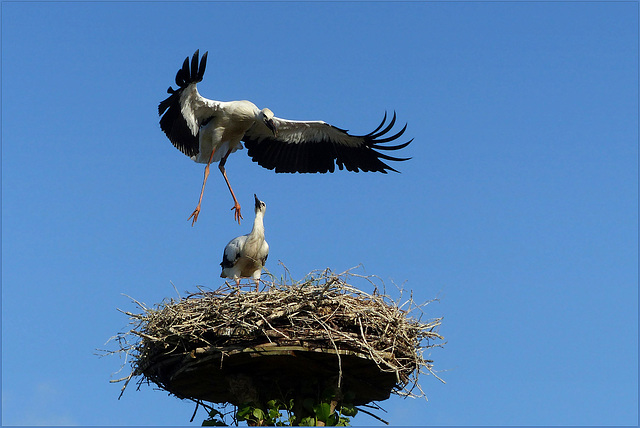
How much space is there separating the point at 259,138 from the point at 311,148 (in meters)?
0.79

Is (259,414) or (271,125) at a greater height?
(271,125)

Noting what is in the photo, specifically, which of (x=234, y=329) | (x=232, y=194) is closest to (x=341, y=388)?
(x=234, y=329)

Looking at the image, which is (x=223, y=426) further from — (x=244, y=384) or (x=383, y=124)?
(x=383, y=124)

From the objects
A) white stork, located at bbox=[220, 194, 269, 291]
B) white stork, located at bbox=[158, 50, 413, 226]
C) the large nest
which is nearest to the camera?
the large nest

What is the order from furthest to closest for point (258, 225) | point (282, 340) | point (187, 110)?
point (187, 110) → point (258, 225) → point (282, 340)

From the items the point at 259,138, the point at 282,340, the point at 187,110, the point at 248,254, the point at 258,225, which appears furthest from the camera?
the point at 259,138

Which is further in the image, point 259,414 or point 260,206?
point 260,206

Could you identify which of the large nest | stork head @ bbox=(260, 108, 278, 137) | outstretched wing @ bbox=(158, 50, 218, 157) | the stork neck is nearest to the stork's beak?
stork head @ bbox=(260, 108, 278, 137)

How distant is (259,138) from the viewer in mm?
12312

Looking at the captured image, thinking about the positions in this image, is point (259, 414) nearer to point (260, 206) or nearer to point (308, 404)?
point (308, 404)

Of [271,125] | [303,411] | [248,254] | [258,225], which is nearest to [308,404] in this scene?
[303,411]

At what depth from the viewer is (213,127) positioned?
11648 millimetres

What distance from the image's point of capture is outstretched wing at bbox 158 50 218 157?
10.8 m

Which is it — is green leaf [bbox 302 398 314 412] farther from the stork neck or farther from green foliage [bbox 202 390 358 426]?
the stork neck
